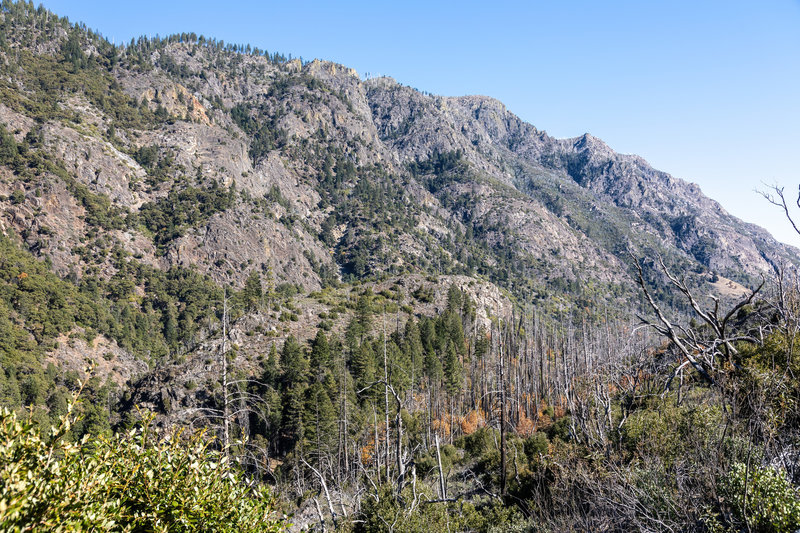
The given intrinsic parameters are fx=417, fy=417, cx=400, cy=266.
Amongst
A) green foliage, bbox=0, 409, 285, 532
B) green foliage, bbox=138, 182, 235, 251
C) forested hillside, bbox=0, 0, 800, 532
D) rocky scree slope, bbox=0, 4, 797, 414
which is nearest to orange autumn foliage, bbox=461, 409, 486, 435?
forested hillside, bbox=0, 0, 800, 532

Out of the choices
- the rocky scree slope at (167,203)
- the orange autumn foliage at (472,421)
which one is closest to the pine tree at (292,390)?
the rocky scree slope at (167,203)

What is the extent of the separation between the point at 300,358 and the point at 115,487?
49.7 m

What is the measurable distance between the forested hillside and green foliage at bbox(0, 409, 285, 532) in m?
0.04

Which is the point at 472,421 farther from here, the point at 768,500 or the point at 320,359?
the point at 768,500

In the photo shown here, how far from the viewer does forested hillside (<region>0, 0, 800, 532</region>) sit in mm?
7484

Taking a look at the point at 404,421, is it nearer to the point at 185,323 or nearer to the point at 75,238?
the point at 185,323

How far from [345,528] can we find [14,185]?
139 metres

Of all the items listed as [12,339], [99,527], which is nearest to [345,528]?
[99,527]

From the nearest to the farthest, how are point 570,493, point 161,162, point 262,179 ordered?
point 570,493, point 161,162, point 262,179

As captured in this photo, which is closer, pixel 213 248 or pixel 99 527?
pixel 99 527

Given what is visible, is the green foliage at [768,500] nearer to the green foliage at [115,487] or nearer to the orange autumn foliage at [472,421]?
→ the green foliage at [115,487]

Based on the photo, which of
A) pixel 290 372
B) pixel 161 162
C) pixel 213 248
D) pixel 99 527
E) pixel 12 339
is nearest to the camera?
pixel 99 527

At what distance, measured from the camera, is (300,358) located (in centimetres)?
5253

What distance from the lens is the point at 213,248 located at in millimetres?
136500
